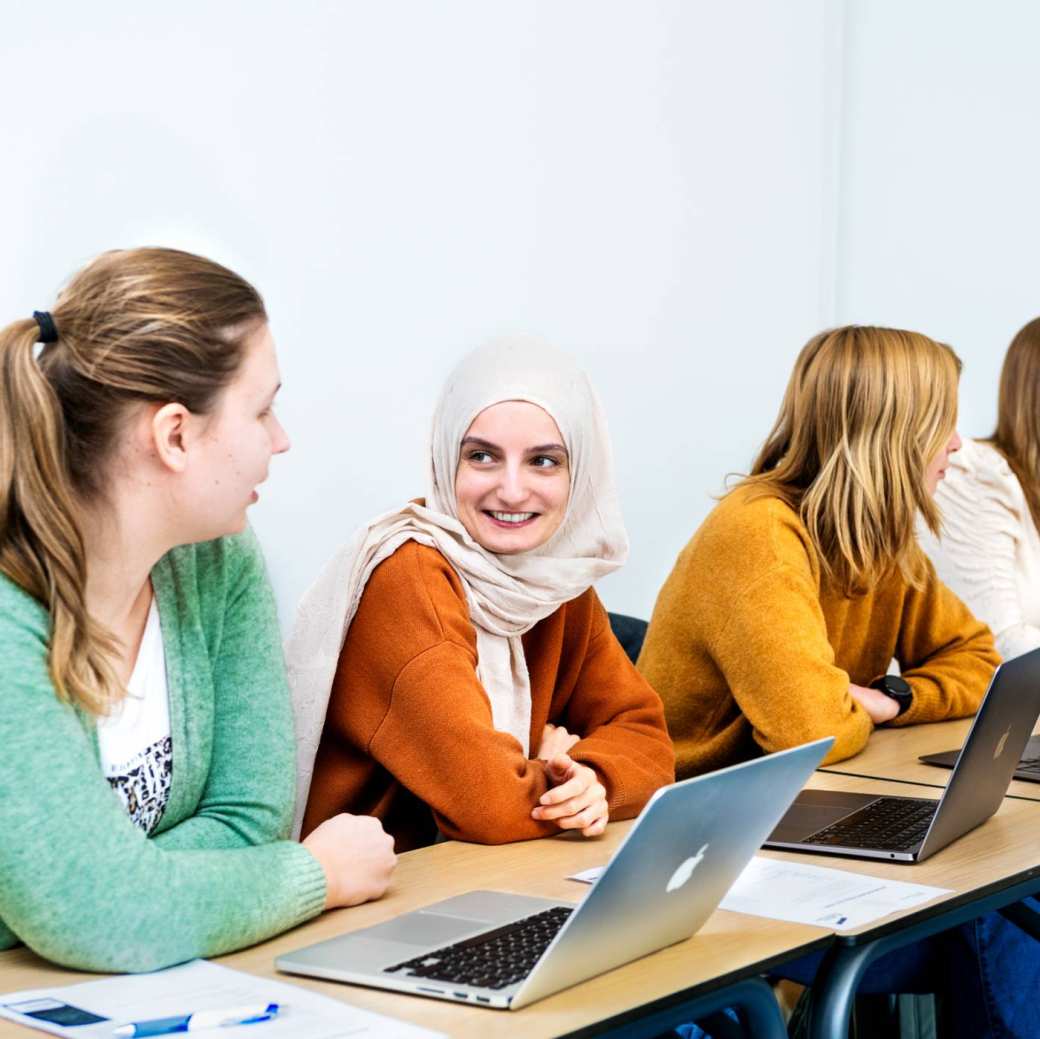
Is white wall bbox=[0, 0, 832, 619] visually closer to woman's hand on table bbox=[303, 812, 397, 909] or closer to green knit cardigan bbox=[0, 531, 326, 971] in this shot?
green knit cardigan bbox=[0, 531, 326, 971]

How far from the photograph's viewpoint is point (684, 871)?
1276 millimetres

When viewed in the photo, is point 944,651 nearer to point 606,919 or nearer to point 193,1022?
point 606,919

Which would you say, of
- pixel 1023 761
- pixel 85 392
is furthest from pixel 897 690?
pixel 85 392

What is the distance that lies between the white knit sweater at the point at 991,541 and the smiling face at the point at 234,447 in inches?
84.0

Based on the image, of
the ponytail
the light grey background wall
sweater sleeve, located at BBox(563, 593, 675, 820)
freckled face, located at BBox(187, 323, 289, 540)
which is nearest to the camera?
the ponytail

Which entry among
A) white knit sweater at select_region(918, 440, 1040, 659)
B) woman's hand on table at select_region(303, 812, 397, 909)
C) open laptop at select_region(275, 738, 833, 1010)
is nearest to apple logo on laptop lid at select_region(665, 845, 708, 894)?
open laptop at select_region(275, 738, 833, 1010)

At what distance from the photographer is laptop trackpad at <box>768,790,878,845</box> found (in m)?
1.80

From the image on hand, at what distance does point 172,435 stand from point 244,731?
34 cm

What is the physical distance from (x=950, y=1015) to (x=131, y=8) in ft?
6.80

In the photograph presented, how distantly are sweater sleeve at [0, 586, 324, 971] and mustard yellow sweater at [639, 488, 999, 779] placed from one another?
1.17 meters

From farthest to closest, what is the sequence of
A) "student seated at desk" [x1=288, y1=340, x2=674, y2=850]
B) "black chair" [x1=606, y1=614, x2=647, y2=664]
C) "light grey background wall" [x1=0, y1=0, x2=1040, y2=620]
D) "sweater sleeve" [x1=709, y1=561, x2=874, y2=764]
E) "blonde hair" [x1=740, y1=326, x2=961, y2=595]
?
1. "black chair" [x1=606, y1=614, x2=647, y2=664]
2. "light grey background wall" [x1=0, y1=0, x2=1040, y2=620]
3. "blonde hair" [x1=740, y1=326, x2=961, y2=595]
4. "sweater sleeve" [x1=709, y1=561, x2=874, y2=764]
5. "student seated at desk" [x1=288, y1=340, x2=674, y2=850]

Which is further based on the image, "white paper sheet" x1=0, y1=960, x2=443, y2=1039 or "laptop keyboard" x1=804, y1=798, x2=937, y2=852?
"laptop keyboard" x1=804, y1=798, x2=937, y2=852

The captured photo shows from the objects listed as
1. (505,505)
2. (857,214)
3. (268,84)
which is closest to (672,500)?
(857,214)

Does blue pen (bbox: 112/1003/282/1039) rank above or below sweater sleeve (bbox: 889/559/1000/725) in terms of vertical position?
above
